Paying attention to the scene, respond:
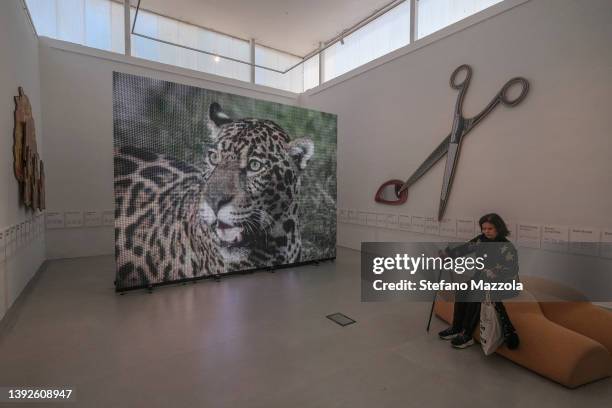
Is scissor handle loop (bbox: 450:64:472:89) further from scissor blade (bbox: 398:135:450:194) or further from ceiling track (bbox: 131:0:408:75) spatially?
ceiling track (bbox: 131:0:408:75)

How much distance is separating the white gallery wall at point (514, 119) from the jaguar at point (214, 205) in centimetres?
182

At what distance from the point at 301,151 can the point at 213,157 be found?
4.89 ft

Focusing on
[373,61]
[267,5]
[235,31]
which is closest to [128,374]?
[373,61]

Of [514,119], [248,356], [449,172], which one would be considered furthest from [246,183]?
[514,119]

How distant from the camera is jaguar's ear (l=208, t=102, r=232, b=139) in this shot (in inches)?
167

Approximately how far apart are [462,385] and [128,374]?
2252 mm

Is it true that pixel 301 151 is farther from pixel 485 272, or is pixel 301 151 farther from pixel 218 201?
pixel 485 272

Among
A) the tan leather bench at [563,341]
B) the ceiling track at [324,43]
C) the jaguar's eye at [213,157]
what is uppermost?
the ceiling track at [324,43]

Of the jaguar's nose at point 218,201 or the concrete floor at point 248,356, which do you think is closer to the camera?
the concrete floor at point 248,356

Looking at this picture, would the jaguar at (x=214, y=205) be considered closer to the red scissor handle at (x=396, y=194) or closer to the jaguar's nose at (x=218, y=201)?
the jaguar's nose at (x=218, y=201)

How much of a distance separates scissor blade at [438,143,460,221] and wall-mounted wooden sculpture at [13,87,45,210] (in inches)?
220

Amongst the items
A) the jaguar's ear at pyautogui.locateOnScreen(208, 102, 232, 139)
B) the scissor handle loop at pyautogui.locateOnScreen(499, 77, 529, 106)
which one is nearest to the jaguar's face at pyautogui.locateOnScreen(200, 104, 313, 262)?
the jaguar's ear at pyautogui.locateOnScreen(208, 102, 232, 139)

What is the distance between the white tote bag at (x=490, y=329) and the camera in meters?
2.27

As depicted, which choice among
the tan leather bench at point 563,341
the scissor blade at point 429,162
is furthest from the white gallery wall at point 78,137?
the tan leather bench at point 563,341
